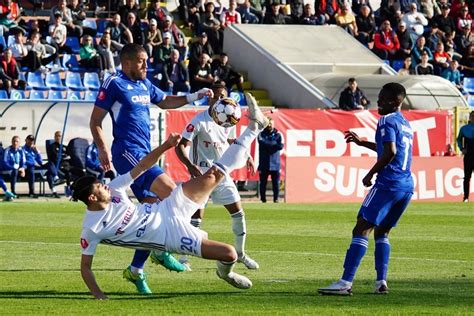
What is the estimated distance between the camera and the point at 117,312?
1060 cm

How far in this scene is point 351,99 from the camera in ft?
120

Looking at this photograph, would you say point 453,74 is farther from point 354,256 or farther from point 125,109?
point 354,256

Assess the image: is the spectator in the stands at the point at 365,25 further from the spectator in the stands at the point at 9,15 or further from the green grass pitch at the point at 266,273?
the green grass pitch at the point at 266,273

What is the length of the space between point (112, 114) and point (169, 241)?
7.79 feet

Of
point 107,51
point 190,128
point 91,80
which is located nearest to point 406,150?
point 190,128

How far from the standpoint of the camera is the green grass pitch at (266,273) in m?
11.1

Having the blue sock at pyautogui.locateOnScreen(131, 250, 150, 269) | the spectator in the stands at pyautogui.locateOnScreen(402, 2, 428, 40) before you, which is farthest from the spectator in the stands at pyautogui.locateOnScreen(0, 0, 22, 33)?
the blue sock at pyautogui.locateOnScreen(131, 250, 150, 269)

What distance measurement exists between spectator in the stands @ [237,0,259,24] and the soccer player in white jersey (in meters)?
27.2

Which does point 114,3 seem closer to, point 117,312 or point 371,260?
point 371,260

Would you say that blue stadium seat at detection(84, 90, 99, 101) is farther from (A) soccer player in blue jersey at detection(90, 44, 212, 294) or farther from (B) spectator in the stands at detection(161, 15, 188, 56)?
(A) soccer player in blue jersey at detection(90, 44, 212, 294)

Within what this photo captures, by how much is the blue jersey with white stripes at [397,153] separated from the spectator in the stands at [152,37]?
25780 millimetres

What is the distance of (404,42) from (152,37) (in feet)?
32.9

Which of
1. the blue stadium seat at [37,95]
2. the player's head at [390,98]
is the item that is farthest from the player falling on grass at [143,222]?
the blue stadium seat at [37,95]

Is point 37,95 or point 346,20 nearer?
point 37,95
